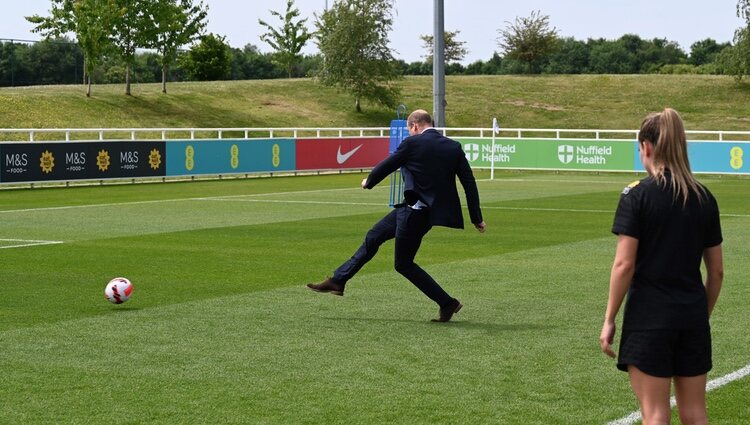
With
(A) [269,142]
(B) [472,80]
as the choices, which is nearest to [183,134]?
(A) [269,142]

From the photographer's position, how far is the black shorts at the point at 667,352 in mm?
5141

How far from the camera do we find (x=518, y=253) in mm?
16641

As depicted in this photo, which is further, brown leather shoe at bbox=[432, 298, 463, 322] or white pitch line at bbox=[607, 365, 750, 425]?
brown leather shoe at bbox=[432, 298, 463, 322]

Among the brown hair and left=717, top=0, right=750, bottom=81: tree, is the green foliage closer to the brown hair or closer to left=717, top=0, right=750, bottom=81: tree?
left=717, top=0, right=750, bottom=81: tree

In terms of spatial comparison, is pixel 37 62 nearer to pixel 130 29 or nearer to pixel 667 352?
pixel 130 29

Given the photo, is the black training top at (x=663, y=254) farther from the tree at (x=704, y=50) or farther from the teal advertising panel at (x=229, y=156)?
the tree at (x=704, y=50)

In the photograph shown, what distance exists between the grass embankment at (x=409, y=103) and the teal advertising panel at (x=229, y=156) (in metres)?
19.3

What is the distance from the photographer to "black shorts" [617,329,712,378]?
5.14 m

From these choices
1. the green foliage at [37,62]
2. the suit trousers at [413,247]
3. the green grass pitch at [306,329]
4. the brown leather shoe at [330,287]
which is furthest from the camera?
the green foliage at [37,62]

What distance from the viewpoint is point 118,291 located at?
11.7 metres

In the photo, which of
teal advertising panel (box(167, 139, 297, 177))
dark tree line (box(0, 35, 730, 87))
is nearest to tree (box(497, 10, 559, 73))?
dark tree line (box(0, 35, 730, 87))

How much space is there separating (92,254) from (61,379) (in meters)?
8.22

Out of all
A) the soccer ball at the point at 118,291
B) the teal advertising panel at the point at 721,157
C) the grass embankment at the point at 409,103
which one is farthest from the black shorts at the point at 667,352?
the grass embankment at the point at 409,103

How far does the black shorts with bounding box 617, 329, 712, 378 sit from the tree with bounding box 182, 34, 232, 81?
6978 cm
